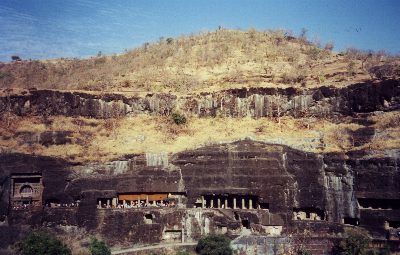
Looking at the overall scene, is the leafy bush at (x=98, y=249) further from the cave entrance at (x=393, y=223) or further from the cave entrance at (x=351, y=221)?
the cave entrance at (x=393, y=223)

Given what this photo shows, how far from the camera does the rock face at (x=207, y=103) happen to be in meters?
42.9

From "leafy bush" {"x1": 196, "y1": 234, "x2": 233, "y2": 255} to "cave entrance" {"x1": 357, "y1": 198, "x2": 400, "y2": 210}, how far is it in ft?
36.5

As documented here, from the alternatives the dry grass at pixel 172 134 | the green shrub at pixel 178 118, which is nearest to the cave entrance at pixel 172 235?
the dry grass at pixel 172 134

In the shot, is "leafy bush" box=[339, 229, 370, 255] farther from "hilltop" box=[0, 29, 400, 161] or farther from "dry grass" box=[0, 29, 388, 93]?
"dry grass" box=[0, 29, 388, 93]

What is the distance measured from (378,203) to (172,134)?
19587 mm

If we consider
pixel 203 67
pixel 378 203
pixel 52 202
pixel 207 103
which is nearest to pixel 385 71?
pixel 378 203

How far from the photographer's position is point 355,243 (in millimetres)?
30812

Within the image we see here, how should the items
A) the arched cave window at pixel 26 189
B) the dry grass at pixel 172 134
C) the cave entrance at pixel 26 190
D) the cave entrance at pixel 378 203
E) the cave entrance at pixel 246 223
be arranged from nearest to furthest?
the cave entrance at pixel 378 203 → the cave entrance at pixel 246 223 → the cave entrance at pixel 26 190 → the dry grass at pixel 172 134 → the arched cave window at pixel 26 189

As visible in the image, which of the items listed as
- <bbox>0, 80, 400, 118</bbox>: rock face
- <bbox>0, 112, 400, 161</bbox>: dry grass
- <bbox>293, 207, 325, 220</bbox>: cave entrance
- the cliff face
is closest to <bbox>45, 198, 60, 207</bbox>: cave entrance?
the cliff face

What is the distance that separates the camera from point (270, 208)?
35688 millimetres

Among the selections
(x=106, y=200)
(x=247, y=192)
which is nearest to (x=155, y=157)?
(x=106, y=200)

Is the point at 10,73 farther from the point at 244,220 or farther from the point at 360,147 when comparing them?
the point at 360,147

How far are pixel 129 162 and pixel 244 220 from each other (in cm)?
1119

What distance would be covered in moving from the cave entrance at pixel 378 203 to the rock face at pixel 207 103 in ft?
32.8
